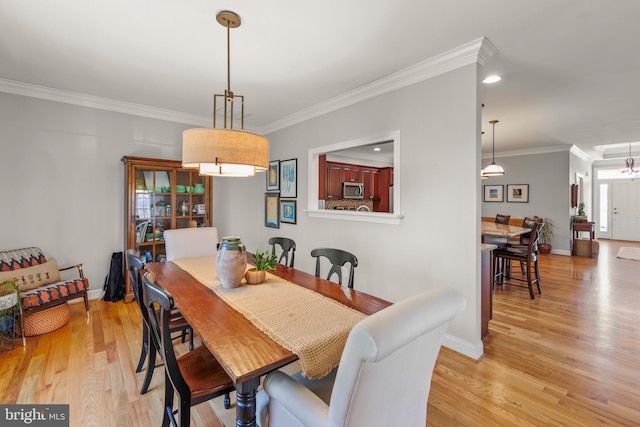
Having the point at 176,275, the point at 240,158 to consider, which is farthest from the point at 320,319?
the point at 176,275

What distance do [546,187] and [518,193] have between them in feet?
1.89

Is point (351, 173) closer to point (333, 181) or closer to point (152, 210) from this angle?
point (333, 181)

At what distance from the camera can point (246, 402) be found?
42.9 inches

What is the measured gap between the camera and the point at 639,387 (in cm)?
203

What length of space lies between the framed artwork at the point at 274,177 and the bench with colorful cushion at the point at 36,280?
2628 mm

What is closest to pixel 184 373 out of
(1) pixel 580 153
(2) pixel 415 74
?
(2) pixel 415 74

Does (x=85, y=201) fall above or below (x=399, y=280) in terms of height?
above

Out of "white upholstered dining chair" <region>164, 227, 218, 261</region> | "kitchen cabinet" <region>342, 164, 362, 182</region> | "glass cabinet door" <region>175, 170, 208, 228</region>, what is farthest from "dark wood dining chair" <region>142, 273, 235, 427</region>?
"kitchen cabinet" <region>342, 164, 362, 182</region>

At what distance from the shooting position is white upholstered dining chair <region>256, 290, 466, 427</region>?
2.73 ft

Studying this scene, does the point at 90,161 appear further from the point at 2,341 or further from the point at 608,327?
the point at 608,327

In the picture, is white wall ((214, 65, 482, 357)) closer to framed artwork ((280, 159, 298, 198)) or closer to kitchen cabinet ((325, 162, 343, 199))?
framed artwork ((280, 159, 298, 198))

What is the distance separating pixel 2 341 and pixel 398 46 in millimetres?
4241

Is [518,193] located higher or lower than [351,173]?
lower

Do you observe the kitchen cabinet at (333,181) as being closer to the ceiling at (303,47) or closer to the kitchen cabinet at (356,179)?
the kitchen cabinet at (356,179)
